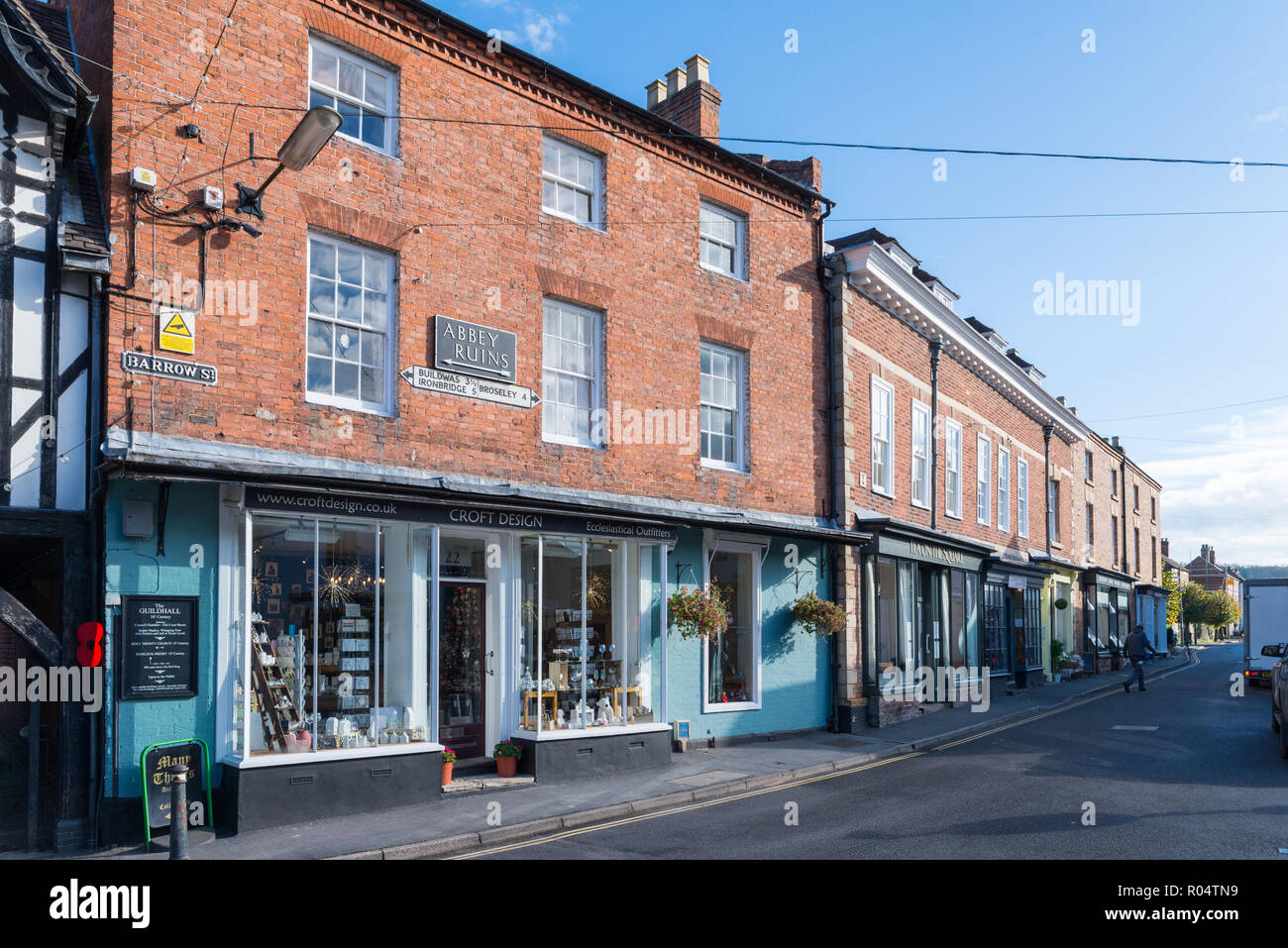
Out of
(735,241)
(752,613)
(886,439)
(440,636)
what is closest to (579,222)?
(735,241)

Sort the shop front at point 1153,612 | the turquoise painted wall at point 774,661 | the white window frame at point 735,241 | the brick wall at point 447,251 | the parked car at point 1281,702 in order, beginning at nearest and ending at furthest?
the brick wall at point 447,251
the parked car at point 1281,702
the turquoise painted wall at point 774,661
the white window frame at point 735,241
the shop front at point 1153,612

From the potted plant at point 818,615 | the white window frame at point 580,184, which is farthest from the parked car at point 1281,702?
the white window frame at point 580,184

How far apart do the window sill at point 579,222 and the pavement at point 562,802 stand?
7624 millimetres

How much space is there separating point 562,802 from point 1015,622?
803 inches

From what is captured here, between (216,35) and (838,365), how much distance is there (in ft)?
37.6

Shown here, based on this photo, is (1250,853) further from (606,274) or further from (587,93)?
(587,93)

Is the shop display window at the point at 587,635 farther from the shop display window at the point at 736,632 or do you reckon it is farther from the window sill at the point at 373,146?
the window sill at the point at 373,146

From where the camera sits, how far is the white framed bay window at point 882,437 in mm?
19094

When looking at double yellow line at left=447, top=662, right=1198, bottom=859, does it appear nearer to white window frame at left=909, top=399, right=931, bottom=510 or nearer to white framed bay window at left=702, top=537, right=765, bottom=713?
white framed bay window at left=702, top=537, right=765, bottom=713

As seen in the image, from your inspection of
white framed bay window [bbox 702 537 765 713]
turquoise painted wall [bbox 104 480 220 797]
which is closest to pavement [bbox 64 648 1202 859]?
white framed bay window [bbox 702 537 765 713]

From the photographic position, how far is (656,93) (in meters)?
18.2

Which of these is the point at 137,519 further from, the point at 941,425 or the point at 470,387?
the point at 941,425

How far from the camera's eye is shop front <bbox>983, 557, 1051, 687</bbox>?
2566 centimetres
